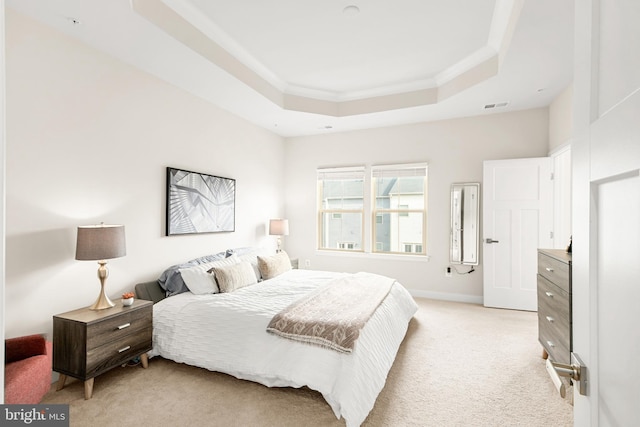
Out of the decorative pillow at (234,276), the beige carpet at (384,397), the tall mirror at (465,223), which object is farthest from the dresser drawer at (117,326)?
the tall mirror at (465,223)

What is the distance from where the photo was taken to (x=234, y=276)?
3.35 metres

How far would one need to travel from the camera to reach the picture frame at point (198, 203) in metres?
3.47

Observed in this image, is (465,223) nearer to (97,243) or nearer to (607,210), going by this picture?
(607,210)

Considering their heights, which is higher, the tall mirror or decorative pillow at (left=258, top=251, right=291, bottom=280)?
the tall mirror

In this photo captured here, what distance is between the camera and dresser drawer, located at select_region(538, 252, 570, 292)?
2277 millimetres

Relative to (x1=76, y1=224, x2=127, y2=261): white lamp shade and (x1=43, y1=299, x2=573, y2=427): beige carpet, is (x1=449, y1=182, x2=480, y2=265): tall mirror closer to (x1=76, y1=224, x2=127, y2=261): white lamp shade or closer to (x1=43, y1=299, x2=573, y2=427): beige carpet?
(x1=43, y1=299, x2=573, y2=427): beige carpet

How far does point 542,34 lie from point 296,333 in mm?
3057

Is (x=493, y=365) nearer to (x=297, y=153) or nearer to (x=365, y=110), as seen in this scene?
(x=365, y=110)

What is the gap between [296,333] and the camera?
7.61 feet

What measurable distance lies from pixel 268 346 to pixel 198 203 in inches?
84.1

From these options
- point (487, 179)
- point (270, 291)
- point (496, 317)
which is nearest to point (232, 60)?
point (270, 291)

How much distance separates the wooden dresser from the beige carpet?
0.29 metres

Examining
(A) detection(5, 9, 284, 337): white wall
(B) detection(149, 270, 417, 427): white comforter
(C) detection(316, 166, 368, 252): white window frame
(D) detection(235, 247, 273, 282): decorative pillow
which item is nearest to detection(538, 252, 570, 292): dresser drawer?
(B) detection(149, 270, 417, 427): white comforter

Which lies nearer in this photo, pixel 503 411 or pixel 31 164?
pixel 503 411
